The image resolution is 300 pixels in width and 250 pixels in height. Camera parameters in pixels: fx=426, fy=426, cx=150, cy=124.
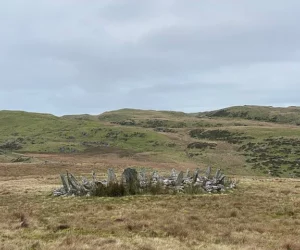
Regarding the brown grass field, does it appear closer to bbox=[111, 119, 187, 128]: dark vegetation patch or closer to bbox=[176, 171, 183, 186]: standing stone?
bbox=[176, 171, 183, 186]: standing stone

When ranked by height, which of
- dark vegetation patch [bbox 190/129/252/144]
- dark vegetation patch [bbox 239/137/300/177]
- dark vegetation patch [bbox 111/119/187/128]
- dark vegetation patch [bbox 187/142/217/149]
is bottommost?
dark vegetation patch [bbox 239/137/300/177]

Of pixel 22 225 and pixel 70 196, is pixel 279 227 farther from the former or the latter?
pixel 70 196

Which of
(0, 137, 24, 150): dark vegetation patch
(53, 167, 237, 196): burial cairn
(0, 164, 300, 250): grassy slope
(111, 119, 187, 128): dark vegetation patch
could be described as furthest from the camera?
(111, 119, 187, 128): dark vegetation patch

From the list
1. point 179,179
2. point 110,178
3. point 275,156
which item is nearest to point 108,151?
point 275,156

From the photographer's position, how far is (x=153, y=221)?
18469 millimetres

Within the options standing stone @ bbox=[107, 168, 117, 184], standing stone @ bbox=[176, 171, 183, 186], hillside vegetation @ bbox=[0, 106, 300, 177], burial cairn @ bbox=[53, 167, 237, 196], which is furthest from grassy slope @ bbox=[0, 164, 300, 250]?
hillside vegetation @ bbox=[0, 106, 300, 177]

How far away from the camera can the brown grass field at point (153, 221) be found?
14797 millimetres

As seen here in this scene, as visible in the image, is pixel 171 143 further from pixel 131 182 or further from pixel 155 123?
pixel 131 182

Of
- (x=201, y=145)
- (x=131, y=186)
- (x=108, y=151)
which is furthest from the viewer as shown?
(x=201, y=145)

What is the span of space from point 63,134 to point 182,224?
104m

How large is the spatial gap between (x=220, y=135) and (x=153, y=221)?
3733 inches

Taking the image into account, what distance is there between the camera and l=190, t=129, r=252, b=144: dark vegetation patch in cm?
10138

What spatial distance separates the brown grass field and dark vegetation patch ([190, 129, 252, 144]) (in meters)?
72.8

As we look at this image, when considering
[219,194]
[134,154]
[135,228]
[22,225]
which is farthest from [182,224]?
[134,154]
